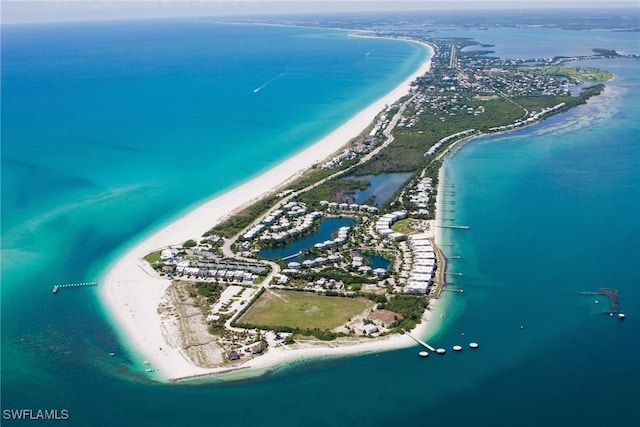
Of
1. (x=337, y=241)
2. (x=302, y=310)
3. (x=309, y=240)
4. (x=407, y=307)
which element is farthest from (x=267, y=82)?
(x=407, y=307)

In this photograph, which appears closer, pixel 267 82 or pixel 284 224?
pixel 284 224

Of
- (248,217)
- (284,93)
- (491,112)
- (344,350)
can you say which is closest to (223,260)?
A: (248,217)

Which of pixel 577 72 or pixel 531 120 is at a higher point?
pixel 577 72

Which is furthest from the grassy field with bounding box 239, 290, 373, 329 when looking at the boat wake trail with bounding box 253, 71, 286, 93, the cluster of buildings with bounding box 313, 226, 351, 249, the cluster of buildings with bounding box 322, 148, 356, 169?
the boat wake trail with bounding box 253, 71, 286, 93

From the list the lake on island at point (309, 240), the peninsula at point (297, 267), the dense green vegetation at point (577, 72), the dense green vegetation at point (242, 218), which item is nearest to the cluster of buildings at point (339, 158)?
the peninsula at point (297, 267)

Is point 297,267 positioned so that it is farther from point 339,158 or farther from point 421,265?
point 339,158
